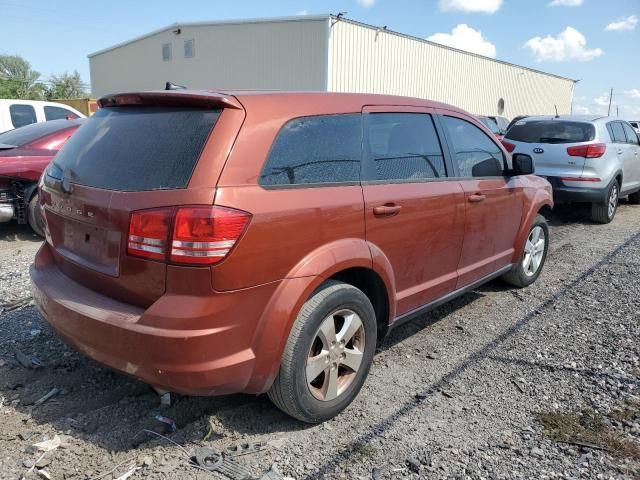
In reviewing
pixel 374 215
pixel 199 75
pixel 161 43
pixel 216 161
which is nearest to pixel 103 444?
pixel 216 161

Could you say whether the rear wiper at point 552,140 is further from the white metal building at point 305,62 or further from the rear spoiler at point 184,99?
the white metal building at point 305,62

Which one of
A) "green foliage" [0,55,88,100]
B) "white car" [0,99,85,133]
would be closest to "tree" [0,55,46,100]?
"green foliage" [0,55,88,100]

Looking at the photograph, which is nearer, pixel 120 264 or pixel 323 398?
pixel 120 264

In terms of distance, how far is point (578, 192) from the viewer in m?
7.82

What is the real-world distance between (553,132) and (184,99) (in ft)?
23.5

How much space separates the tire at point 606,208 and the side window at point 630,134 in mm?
1207

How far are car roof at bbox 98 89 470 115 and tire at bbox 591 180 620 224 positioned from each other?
6.08m

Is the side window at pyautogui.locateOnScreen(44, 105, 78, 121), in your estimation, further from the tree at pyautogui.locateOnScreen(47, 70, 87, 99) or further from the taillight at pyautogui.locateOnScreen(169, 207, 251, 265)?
the tree at pyautogui.locateOnScreen(47, 70, 87, 99)

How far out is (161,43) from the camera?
27.7 metres

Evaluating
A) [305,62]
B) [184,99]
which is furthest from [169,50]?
[184,99]

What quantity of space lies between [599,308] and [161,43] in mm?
27943

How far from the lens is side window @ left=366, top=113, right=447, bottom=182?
3078 millimetres

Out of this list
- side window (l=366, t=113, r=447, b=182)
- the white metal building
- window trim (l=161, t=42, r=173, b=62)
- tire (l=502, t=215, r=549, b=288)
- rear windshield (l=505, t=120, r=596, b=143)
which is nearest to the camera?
side window (l=366, t=113, r=447, b=182)

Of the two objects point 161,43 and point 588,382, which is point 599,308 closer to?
point 588,382
